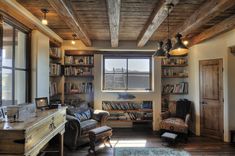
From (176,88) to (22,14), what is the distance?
15.1 ft

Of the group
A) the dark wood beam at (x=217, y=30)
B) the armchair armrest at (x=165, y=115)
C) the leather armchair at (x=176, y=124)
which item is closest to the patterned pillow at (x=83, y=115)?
the leather armchair at (x=176, y=124)

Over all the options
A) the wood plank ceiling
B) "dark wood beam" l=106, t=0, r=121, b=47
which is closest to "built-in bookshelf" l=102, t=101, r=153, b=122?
the wood plank ceiling

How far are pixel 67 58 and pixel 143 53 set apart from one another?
7.49 feet

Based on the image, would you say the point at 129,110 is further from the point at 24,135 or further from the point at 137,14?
the point at 24,135

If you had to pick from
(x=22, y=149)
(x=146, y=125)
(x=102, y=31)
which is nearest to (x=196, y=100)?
(x=146, y=125)

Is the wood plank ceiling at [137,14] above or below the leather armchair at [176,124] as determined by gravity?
above

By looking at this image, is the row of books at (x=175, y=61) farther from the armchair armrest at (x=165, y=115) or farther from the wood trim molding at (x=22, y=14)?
the wood trim molding at (x=22, y=14)

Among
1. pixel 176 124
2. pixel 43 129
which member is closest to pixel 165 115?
pixel 176 124

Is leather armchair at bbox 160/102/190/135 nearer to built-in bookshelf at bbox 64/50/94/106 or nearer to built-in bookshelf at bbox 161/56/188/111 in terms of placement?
built-in bookshelf at bbox 161/56/188/111

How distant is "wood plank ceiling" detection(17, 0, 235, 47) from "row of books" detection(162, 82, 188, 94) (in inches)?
60.2

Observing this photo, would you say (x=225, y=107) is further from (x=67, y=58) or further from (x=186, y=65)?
(x=67, y=58)

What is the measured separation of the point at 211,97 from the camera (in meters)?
5.07

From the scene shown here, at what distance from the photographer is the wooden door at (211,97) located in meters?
4.87

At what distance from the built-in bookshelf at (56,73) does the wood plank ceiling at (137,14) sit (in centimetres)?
58
